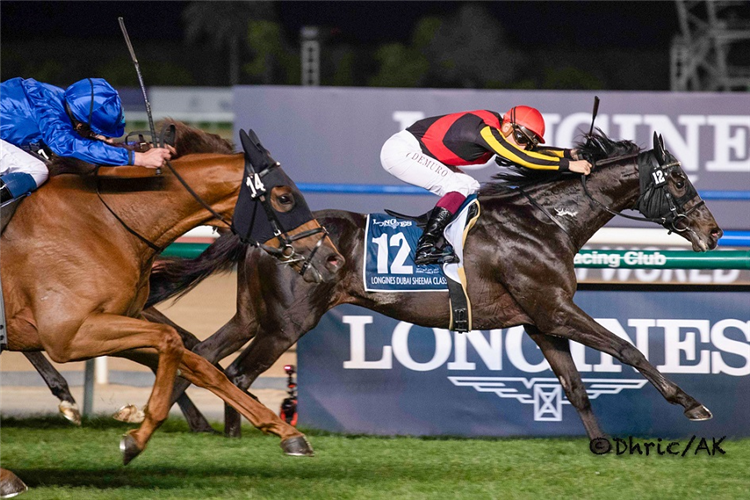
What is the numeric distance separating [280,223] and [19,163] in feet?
3.30

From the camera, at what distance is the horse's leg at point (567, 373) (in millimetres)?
4477

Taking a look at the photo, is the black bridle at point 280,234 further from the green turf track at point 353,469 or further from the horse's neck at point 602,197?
the horse's neck at point 602,197

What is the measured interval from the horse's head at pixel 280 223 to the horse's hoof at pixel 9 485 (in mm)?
1211

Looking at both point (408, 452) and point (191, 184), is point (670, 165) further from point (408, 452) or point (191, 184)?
point (191, 184)

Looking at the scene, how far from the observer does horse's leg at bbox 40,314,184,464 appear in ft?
11.6

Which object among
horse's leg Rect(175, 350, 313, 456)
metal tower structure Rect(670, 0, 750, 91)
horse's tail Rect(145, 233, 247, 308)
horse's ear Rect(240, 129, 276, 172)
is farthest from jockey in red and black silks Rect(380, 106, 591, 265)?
metal tower structure Rect(670, 0, 750, 91)

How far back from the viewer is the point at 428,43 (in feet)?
161

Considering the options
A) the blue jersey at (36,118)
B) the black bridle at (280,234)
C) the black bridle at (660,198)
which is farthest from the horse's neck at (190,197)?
the black bridle at (660,198)

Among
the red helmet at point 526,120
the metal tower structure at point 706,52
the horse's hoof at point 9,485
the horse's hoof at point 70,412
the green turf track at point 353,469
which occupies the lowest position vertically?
the green turf track at point 353,469

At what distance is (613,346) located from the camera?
14.3 ft

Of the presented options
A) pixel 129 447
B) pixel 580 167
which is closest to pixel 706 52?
pixel 580 167

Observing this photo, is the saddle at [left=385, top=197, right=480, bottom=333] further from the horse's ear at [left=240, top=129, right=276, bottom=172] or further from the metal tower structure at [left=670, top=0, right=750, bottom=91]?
the metal tower structure at [left=670, top=0, right=750, bottom=91]

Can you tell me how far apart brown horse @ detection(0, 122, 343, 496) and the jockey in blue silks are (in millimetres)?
94

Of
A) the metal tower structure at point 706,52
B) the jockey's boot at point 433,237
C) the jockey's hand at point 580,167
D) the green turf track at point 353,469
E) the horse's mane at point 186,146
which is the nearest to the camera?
the green turf track at point 353,469
